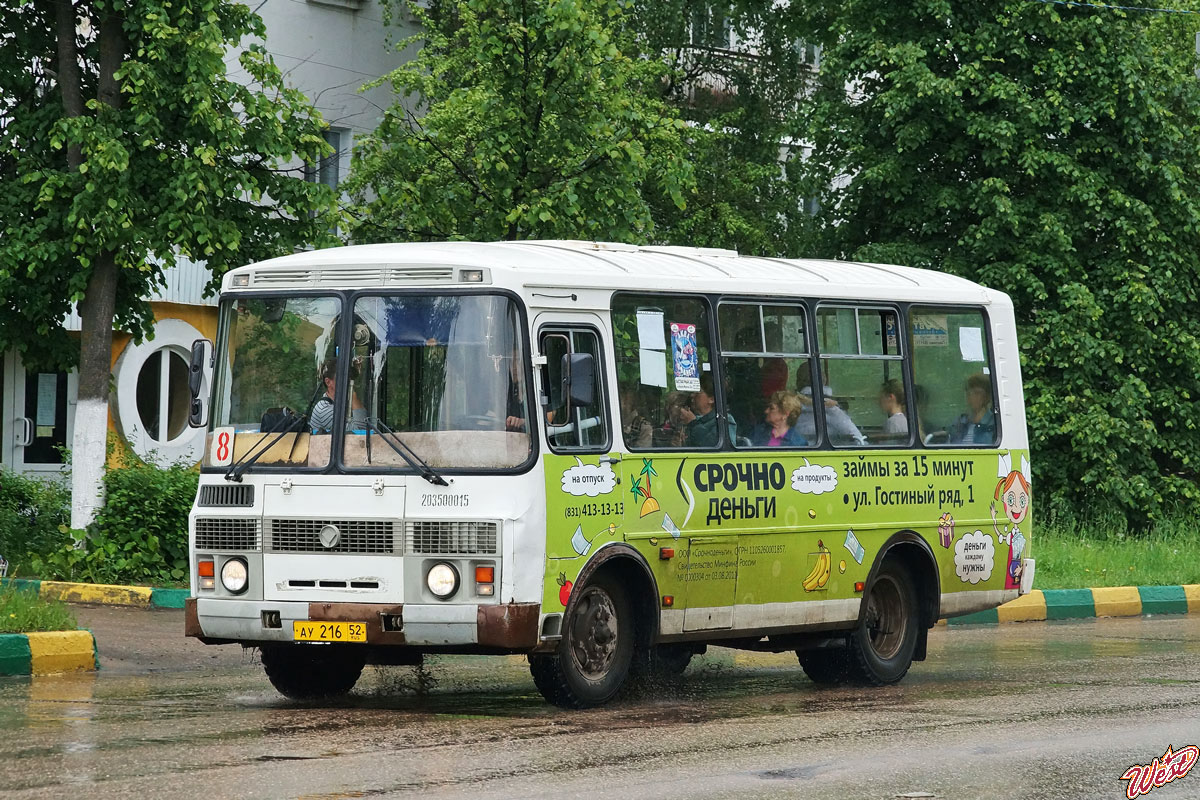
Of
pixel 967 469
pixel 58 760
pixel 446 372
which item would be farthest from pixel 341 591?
pixel 967 469

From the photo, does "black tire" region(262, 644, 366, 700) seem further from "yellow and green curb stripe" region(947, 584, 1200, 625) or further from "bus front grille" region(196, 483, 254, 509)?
"yellow and green curb stripe" region(947, 584, 1200, 625)

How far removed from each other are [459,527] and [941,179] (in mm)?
18167

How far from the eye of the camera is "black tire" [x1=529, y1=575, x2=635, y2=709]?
10.4 metres

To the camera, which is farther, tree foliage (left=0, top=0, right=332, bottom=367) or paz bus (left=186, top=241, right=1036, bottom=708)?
tree foliage (left=0, top=0, right=332, bottom=367)

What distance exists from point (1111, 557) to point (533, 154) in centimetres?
819

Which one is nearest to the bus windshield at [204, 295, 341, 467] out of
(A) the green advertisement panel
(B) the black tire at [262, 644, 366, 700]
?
(B) the black tire at [262, 644, 366, 700]

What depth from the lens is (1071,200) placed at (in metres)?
25.0

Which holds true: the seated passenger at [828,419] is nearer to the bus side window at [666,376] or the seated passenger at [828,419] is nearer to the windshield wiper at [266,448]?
the bus side window at [666,376]

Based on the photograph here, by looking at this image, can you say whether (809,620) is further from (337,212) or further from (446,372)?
(337,212)

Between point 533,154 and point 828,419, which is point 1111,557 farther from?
point 828,419

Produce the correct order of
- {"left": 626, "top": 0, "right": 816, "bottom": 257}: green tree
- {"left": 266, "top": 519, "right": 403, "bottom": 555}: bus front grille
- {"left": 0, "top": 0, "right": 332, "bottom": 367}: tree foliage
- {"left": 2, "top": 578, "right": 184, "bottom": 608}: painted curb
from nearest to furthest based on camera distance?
{"left": 266, "top": 519, "right": 403, "bottom": 555}: bus front grille → {"left": 2, "top": 578, "right": 184, "bottom": 608}: painted curb → {"left": 0, "top": 0, "right": 332, "bottom": 367}: tree foliage → {"left": 626, "top": 0, "right": 816, "bottom": 257}: green tree

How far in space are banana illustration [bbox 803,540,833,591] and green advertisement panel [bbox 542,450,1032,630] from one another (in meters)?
0.01

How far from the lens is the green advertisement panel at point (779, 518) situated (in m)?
10.6

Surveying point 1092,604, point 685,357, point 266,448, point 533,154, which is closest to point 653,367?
point 685,357
